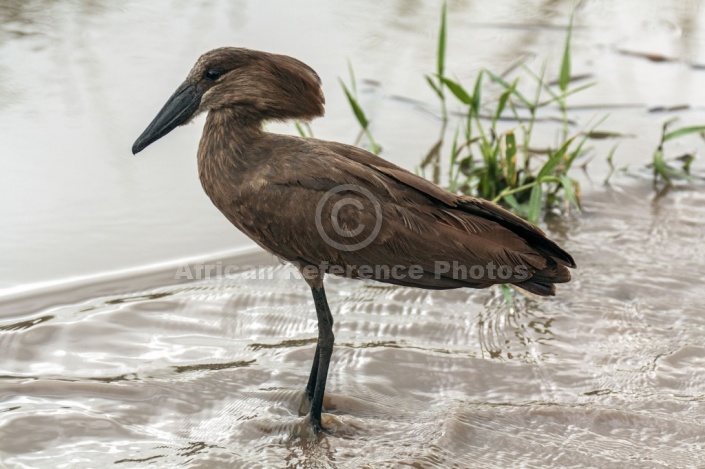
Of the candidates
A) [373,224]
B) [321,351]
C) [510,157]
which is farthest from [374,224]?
[510,157]

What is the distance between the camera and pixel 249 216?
13.0 feet

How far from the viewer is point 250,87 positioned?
13.4 ft

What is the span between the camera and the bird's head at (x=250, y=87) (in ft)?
13.4

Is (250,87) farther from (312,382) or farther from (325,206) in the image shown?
(312,382)

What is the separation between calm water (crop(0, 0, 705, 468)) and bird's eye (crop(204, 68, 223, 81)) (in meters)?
1.28

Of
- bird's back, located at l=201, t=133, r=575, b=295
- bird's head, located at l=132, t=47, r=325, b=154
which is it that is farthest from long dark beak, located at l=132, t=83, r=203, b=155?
bird's back, located at l=201, t=133, r=575, b=295

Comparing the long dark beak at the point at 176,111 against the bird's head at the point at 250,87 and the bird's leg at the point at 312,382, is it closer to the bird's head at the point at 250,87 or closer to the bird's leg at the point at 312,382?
the bird's head at the point at 250,87

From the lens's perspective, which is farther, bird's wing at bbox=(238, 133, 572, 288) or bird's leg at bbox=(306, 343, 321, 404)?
bird's leg at bbox=(306, 343, 321, 404)

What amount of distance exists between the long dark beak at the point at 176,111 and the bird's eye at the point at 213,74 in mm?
82

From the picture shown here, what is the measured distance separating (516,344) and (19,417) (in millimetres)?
2256

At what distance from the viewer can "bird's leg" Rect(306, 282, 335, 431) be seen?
408cm

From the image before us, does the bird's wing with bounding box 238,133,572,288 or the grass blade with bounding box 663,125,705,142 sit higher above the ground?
the grass blade with bounding box 663,125,705,142

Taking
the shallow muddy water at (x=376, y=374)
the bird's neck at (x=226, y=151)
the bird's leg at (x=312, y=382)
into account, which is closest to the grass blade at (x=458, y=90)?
the shallow muddy water at (x=376, y=374)

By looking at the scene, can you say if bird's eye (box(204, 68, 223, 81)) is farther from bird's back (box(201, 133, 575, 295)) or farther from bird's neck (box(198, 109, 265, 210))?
bird's back (box(201, 133, 575, 295))
